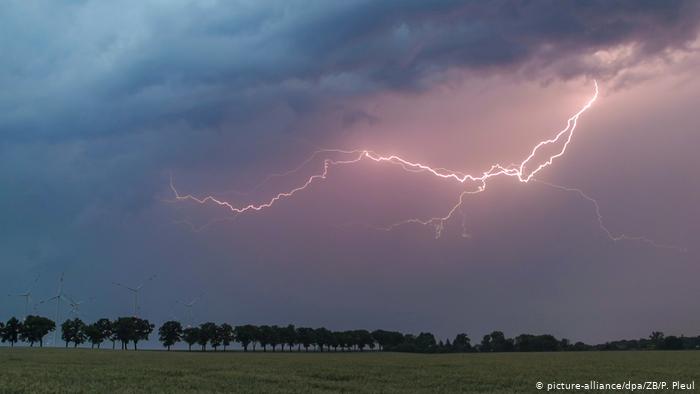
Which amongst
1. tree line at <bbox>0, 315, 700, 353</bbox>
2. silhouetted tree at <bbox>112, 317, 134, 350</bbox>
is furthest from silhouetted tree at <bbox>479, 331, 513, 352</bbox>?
silhouetted tree at <bbox>112, 317, 134, 350</bbox>

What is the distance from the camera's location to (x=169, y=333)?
187125 millimetres

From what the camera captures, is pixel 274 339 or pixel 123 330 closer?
pixel 123 330

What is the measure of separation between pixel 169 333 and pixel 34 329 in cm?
3960

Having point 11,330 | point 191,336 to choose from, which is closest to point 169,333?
point 191,336

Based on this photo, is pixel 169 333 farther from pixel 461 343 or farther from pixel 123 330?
pixel 461 343

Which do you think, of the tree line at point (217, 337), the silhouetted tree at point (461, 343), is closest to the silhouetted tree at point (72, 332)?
the tree line at point (217, 337)

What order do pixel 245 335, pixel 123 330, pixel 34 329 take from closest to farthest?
pixel 34 329, pixel 123 330, pixel 245 335

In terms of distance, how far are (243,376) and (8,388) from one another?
15107mm

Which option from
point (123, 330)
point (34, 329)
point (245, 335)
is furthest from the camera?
point (245, 335)

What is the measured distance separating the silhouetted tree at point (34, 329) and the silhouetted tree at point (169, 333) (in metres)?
33.8

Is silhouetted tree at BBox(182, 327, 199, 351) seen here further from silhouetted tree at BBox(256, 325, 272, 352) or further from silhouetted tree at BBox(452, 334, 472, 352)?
silhouetted tree at BBox(452, 334, 472, 352)

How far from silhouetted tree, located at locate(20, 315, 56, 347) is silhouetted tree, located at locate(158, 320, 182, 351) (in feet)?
111

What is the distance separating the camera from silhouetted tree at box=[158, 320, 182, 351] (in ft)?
613

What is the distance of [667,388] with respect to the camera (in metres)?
37.5
